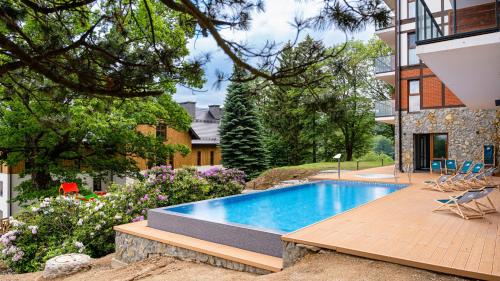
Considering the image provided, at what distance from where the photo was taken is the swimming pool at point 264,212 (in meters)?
6.05

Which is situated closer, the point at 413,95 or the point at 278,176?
the point at 413,95

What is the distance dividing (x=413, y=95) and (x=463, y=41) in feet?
37.4

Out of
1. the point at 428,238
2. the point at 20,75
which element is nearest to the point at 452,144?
the point at 428,238

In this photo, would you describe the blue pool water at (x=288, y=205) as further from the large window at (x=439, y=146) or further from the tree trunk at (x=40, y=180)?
the tree trunk at (x=40, y=180)

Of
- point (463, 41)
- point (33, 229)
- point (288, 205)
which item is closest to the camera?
point (463, 41)

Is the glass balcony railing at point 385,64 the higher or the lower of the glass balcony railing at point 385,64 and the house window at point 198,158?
the higher

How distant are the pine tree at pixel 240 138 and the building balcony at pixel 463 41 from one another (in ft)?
58.8

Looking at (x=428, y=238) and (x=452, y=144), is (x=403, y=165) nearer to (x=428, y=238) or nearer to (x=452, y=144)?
(x=452, y=144)

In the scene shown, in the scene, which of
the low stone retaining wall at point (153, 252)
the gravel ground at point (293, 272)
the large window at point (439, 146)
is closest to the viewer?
the gravel ground at point (293, 272)

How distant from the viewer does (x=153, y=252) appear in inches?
272

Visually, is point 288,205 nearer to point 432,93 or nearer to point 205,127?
point 432,93

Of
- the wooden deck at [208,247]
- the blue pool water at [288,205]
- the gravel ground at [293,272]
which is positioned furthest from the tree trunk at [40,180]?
the gravel ground at [293,272]

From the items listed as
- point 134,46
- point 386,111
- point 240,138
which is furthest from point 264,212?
point 240,138

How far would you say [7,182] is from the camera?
20641mm
